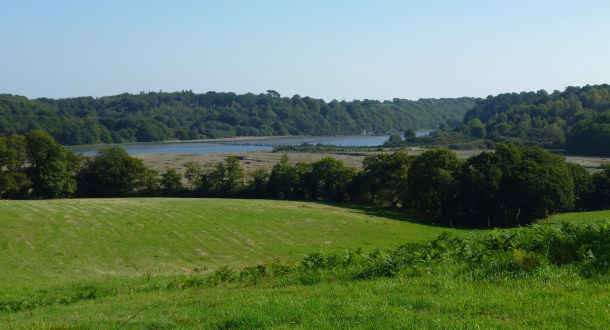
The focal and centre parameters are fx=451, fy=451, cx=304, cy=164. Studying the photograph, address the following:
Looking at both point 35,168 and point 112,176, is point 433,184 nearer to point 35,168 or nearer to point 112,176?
point 112,176

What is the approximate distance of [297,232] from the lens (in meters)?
40.8

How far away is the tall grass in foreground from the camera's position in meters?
7.11

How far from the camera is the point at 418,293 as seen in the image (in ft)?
28.1

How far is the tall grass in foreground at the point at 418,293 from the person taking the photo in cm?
711

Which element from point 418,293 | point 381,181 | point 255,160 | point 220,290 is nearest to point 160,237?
point 220,290

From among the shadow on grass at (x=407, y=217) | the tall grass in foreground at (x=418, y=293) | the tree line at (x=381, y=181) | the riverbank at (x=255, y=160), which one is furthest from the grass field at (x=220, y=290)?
the riverbank at (x=255, y=160)

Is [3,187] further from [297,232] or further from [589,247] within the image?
[589,247]

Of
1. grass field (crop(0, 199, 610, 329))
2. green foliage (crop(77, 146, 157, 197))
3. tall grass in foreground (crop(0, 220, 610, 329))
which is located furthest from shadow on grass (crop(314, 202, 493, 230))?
tall grass in foreground (crop(0, 220, 610, 329))

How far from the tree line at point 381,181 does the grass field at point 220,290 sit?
20.2 meters

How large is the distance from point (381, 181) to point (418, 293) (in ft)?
195

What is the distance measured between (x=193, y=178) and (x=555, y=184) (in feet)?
174

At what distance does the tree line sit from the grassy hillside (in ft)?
31.3

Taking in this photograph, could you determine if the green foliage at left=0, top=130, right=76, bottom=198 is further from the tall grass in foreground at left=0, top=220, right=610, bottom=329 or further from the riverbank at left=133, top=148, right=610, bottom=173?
the tall grass in foreground at left=0, top=220, right=610, bottom=329

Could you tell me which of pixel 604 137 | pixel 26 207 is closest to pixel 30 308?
pixel 26 207
